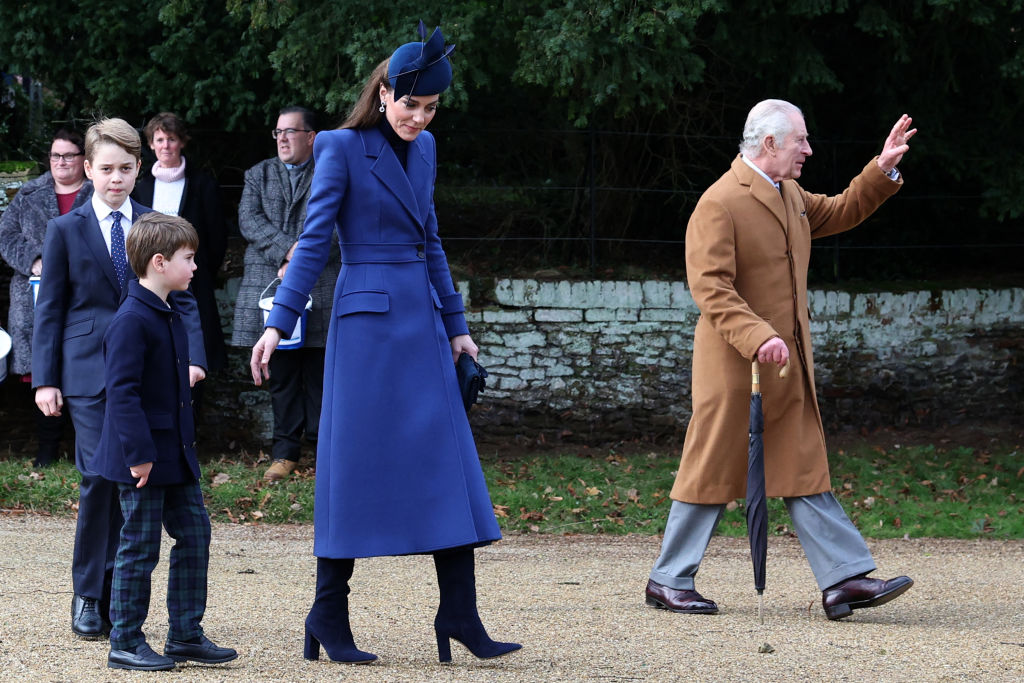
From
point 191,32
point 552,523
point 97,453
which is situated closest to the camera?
point 97,453

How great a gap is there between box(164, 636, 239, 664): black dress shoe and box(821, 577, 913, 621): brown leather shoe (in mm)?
2371

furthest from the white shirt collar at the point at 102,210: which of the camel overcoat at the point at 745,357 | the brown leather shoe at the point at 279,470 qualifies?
the brown leather shoe at the point at 279,470

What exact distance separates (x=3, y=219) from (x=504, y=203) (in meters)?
4.22

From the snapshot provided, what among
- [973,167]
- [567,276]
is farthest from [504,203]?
[973,167]

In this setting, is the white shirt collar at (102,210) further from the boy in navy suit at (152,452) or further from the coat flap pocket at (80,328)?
the boy in navy suit at (152,452)

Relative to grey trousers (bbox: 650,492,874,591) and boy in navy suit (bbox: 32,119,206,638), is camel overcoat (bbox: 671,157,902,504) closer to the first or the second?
grey trousers (bbox: 650,492,874,591)

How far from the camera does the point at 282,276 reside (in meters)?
8.41

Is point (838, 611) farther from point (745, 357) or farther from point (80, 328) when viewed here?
point (80, 328)

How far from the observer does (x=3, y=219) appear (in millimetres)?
8312

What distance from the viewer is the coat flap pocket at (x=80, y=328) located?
4781mm

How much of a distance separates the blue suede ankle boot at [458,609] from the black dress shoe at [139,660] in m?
0.87

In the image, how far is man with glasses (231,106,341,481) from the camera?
842 cm

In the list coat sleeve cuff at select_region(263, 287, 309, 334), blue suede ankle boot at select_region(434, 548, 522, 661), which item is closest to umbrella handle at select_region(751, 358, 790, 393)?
blue suede ankle boot at select_region(434, 548, 522, 661)

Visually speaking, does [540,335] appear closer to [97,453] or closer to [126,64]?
[126,64]
